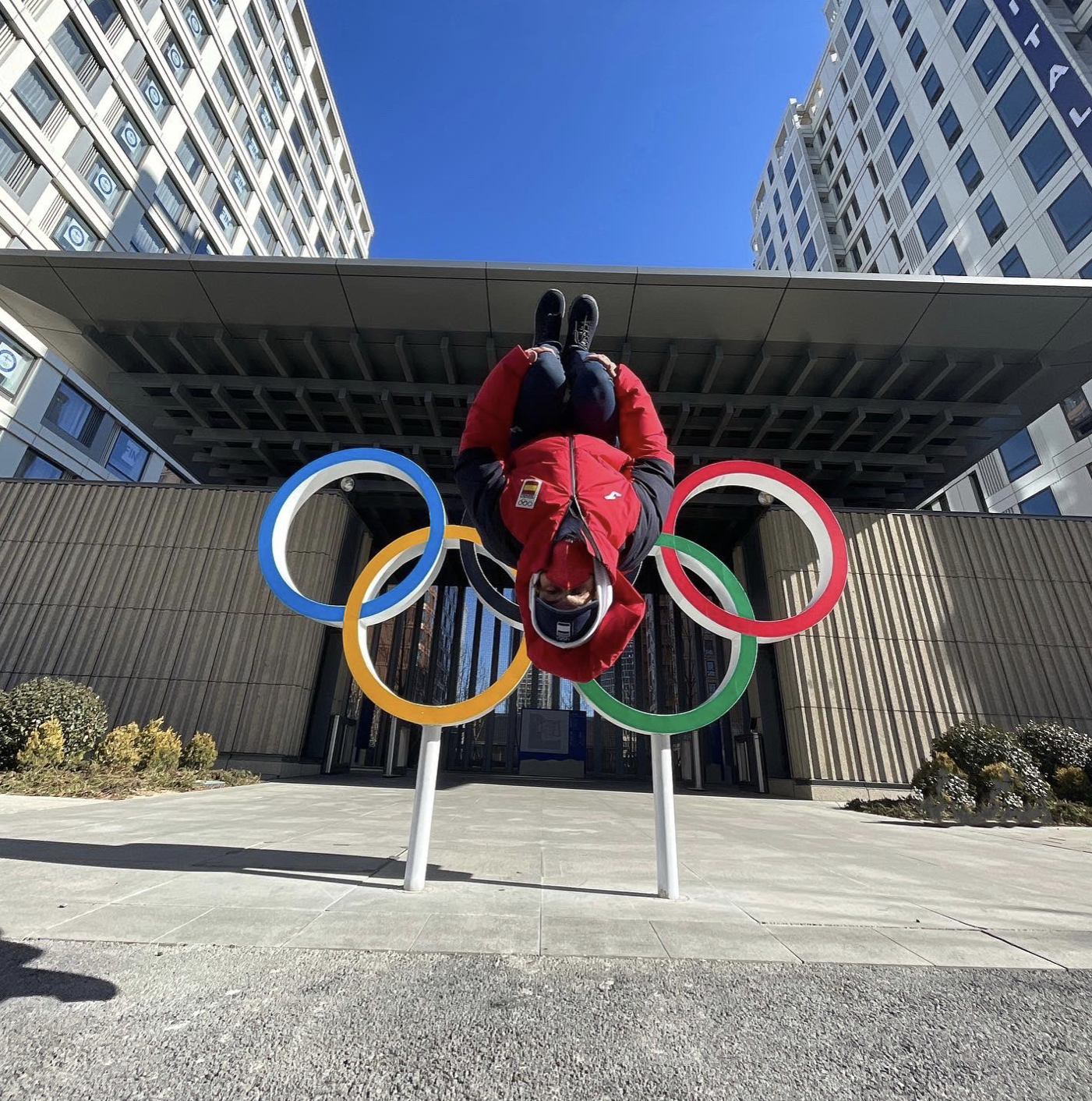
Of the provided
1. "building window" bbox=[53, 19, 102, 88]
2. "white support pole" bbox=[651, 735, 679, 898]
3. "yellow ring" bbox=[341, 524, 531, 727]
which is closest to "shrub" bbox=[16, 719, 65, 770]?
"yellow ring" bbox=[341, 524, 531, 727]

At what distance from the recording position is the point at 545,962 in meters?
2.42

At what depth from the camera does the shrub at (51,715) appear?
9.50 m

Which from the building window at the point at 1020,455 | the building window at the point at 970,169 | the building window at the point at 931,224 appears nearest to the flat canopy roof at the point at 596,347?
the building window at the point at 1020,455

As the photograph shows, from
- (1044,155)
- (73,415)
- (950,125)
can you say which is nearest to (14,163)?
(73,415)

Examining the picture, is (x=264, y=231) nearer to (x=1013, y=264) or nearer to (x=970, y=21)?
(x=970, y=21)

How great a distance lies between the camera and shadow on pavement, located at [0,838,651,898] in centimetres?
391

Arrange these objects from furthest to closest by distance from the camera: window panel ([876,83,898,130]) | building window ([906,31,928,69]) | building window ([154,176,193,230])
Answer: window panel ([876,83,898,130]), building window ([906,31,928,69]), building window ([154,176,193,230])

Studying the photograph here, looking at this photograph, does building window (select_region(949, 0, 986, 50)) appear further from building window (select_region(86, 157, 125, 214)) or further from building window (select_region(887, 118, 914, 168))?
building window (select_region(86, 157, 125, 214))

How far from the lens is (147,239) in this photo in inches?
919

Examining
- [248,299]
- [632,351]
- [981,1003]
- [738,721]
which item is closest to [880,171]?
[632,351]

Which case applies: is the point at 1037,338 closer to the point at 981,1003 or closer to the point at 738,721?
the point at 738,721

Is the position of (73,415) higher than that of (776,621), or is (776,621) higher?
(73,415)

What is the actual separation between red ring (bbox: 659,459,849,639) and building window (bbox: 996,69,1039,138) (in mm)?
29668

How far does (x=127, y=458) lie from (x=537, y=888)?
28665 mm
